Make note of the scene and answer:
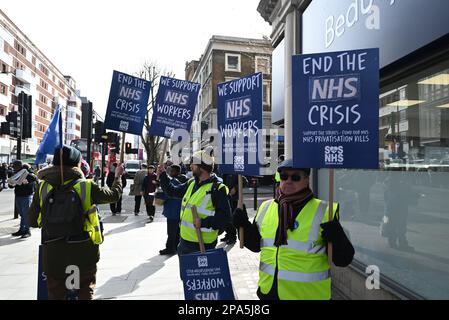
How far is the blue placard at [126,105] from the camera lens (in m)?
5.24

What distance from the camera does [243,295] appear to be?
496cm

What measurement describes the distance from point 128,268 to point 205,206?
2928 mm

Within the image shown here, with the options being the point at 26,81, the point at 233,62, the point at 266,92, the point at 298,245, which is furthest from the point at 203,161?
the point at 26,81

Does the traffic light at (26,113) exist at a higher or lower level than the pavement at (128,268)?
higher

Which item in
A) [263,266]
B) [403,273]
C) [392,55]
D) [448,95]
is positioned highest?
[392,55]

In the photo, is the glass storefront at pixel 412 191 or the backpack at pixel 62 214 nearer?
the backpack at pixel 62 214

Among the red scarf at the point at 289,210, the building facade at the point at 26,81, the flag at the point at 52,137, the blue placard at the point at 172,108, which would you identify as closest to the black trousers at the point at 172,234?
the blue placard at the point at 172,108

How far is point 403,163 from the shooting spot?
3969 mm

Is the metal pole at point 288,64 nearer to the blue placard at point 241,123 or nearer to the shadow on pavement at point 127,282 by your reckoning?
the blue placard at point 241,123

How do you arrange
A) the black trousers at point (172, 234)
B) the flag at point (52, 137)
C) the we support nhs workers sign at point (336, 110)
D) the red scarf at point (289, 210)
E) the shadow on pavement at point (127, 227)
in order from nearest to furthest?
the red scarf at point (289, 210) → the we support nhs workers sign at point (336, 110) → the flag at point (52, 137) → the black trousers at point (172, 234) → the shadow on pavement at point (127, 227)

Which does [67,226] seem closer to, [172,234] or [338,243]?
[338,243]
